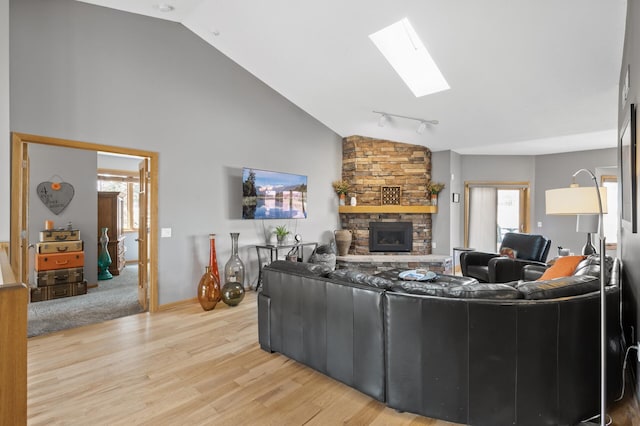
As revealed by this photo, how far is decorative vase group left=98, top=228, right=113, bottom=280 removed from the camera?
5.96 metres

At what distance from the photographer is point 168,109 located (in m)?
A: 4.32

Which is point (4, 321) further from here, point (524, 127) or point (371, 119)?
point (524, 127)

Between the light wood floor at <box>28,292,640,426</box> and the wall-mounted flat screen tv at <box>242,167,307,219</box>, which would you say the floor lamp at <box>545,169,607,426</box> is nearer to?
the light wood floor at <box>28,292,640,426</box>

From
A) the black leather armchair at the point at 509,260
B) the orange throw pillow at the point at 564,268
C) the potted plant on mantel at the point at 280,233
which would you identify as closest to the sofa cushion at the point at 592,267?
the orange throw pillow at the point at 564,268

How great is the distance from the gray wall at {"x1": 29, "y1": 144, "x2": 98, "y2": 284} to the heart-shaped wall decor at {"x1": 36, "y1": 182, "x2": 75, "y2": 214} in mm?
47

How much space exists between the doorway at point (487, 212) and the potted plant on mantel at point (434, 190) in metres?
0.89

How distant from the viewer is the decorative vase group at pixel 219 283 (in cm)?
420

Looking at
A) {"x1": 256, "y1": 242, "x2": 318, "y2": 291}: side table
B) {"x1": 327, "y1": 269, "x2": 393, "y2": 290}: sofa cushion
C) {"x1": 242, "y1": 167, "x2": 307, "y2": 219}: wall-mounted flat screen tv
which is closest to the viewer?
{"x1": 327, "y1": 269, "x2": 393, "y2": 290}: sofa cushion

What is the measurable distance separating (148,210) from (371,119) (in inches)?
150

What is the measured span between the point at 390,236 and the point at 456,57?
384 centimetres

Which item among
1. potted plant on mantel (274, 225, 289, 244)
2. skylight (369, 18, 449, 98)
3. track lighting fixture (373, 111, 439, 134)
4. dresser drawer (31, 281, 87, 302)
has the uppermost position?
skylight (369, 18, 449, 98)

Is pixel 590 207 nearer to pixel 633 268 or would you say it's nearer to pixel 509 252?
pixel 633 268

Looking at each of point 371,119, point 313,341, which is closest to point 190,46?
point 371,119

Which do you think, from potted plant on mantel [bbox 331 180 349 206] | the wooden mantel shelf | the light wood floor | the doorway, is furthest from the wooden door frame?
the doorway
